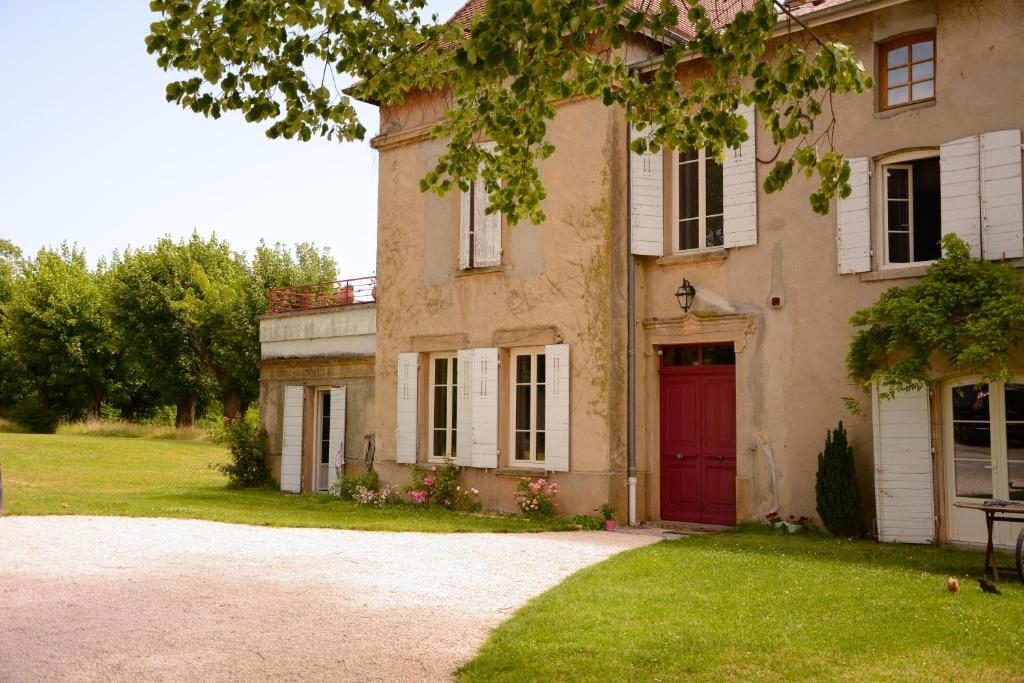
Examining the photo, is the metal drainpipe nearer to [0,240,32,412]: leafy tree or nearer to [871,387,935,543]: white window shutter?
[871,387,935,543]: white window shutter

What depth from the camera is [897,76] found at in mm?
10727

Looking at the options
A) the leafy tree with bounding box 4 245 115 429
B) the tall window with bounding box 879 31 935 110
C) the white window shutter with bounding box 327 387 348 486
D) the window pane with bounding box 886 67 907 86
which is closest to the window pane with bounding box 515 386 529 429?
the white window shutter with bounding box 327 387 348 486

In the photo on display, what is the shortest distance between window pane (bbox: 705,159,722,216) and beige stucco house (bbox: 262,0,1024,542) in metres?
0.04

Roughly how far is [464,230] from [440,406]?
273 centimetres

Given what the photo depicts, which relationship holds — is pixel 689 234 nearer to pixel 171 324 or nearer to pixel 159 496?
pixel 159 496

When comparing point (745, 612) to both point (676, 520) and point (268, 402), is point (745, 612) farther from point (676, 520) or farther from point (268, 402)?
point (268, 402)

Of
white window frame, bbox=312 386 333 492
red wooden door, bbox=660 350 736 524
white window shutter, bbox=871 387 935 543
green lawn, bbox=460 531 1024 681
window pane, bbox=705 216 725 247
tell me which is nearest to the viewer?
green lawn, bbox=460 531 1024 681

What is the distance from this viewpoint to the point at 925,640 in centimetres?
565

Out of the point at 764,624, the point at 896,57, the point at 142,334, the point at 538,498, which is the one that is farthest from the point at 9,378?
the point at 764,624

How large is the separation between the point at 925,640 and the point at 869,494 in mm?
5196

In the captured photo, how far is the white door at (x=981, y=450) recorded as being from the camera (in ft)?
31.6

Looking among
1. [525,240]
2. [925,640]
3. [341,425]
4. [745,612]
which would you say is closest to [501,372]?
[525,240]

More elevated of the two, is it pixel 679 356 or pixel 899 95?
pixel 899 95

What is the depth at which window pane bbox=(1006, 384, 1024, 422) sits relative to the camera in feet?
31.5
